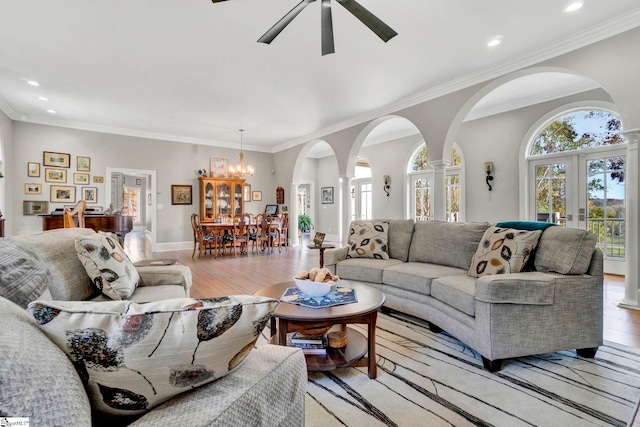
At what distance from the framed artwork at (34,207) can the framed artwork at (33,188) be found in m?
0.18

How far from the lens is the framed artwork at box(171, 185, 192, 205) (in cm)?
758

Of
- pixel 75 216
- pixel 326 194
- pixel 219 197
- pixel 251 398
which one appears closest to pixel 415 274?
pixel 251 398

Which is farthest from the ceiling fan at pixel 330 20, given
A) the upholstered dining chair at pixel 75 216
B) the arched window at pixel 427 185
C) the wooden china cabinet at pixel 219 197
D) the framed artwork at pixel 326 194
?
the framed artwork at pixel 326 194

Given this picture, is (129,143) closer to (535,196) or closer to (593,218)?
(535,196)

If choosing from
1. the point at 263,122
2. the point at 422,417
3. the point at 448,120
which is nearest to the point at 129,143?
the point at 263,122

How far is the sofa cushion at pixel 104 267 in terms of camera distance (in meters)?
1.84

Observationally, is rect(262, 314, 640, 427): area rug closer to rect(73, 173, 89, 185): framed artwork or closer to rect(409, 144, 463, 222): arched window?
rect(409, 144, 463, 222): arched window

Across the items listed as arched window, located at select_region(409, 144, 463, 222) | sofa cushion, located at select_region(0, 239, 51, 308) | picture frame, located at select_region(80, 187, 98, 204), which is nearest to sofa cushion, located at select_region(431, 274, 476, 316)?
sofa cushion, located at select_region(0, 239, 51, 308)

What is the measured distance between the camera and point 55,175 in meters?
6.20

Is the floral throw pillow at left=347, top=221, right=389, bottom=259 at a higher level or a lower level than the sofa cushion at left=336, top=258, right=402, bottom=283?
higher

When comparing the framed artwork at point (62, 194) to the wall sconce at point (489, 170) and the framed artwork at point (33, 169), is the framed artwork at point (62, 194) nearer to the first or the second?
the framed artwork at point (33, 169)

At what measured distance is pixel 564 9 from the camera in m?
2.80

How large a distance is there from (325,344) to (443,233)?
5.89ft

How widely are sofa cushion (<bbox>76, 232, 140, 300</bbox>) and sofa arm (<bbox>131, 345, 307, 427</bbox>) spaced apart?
136 cm
